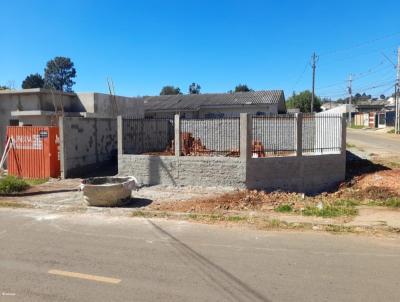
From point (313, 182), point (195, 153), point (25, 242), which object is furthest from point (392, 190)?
point (25, 242)

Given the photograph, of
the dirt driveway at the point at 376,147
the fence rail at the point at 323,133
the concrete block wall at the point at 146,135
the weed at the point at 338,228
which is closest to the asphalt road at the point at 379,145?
the dirt driveway at the point at 376,147

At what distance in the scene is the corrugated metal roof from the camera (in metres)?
44.8

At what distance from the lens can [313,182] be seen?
1450 centimetres

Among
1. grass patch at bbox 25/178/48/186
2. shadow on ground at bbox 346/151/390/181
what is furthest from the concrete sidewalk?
shadow on ground at bbox 346/151/390/181

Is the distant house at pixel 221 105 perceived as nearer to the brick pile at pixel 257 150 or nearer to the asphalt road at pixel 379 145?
the asphalt road at pixel 379 145

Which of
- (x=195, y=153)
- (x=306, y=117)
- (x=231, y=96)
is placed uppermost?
(x=231, y=96)

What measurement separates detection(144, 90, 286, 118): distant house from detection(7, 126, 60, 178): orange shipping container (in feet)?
87.3

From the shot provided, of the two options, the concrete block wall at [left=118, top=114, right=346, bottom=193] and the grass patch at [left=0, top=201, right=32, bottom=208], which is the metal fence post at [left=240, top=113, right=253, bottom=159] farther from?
the grass patch at [left=0, top=201, right=32, bottom=208]

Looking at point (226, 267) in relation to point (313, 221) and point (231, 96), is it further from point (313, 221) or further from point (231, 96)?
point (231, 96)

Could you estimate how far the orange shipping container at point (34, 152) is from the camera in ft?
52.7

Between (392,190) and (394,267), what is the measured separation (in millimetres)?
7570

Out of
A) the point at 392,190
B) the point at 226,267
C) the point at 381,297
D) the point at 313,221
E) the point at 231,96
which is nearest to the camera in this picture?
the point at 381,297

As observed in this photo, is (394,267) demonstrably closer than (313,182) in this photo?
Yes

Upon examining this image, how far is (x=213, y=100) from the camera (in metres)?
46.8
